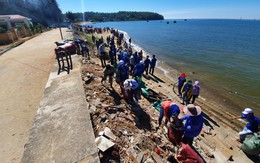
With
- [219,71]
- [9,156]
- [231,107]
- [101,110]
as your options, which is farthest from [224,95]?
[9,156]

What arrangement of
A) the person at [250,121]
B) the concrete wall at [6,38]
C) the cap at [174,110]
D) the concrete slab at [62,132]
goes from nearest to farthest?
the concrete slab at [62,132]
the cap at [174,110]
the person at [250,121]
the concrete wall at [6,38]

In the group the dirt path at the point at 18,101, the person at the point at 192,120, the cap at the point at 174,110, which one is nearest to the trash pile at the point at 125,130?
the person at the point at 192,120

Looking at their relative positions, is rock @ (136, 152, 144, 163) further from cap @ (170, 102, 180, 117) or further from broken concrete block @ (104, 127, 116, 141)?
cap @ (170, 102, 180, 117)

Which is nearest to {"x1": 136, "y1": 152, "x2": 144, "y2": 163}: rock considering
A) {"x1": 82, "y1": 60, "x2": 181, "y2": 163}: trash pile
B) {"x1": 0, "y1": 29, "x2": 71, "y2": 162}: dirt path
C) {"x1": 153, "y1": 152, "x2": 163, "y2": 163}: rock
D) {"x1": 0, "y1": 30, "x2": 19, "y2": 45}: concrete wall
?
{"x1": 82, "y1": 60, "x2": 181, "y2": 163}: trash pile

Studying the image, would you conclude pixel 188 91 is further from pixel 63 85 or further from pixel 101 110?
pixel 63 85

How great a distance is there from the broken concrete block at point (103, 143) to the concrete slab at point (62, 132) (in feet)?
0.43

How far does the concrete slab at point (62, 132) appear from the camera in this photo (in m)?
3.60

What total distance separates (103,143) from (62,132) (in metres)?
1.34

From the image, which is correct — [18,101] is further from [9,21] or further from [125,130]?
[9,21]

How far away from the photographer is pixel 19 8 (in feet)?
209

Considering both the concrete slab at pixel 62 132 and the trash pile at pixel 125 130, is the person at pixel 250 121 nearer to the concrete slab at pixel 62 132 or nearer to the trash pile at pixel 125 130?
the trash pile at pixel 125 130

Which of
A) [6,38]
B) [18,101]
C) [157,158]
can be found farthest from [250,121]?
[6,38]

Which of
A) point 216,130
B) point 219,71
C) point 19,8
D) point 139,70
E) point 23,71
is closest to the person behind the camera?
point 216,130

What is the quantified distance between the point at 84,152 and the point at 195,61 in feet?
68.3
